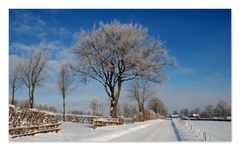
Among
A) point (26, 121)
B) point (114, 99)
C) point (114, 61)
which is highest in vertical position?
point (114, 61)

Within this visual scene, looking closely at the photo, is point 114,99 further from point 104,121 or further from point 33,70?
point 33,70

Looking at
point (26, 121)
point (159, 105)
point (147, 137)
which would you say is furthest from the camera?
point (159, 105)

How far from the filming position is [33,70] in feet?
49.0

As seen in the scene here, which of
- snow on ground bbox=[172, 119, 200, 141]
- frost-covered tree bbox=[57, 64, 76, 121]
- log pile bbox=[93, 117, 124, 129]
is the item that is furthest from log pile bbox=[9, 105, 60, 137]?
frost-covered tree bbox=[57, 64, 76, 121]

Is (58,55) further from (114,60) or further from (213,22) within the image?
(213,22)

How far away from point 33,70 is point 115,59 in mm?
3960

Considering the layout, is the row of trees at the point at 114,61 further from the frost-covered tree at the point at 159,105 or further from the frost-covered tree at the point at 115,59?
the frost-covered tree at the point at 159,105

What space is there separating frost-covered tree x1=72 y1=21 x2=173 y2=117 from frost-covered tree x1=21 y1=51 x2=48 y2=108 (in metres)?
2.02

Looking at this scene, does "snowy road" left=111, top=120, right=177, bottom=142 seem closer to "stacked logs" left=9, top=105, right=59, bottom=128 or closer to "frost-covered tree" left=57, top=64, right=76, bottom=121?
"stacked logs" left=9, top=105, right=59, bottom=128

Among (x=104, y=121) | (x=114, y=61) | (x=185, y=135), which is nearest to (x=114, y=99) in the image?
(x=104, y=121)

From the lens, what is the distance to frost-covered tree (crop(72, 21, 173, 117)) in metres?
15.5
